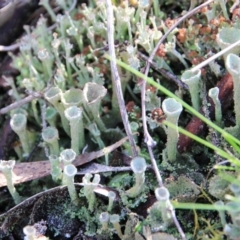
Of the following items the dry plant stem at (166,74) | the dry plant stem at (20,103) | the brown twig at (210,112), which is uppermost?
the dry plant stem at (20,103)

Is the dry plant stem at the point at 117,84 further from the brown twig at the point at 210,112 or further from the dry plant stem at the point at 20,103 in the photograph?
the dry plant stem at the point at 20,103

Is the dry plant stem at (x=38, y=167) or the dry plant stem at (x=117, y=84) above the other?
the dry plant stem at (x=117, y=84)

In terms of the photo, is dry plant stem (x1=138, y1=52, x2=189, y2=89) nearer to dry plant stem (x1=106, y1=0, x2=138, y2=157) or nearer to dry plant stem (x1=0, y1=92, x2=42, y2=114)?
dry plant stem (x1=106, y1=0, x2=138, y2=157)

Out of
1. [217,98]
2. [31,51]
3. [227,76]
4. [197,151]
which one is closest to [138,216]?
[197,151]

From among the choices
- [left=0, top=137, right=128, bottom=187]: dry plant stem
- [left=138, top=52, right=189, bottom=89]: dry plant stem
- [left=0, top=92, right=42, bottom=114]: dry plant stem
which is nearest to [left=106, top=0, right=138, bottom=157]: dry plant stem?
[left=0, top=137, right=128, bottom=187]: dry plant stem

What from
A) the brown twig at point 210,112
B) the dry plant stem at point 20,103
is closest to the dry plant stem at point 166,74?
the brown twig at point 210,112

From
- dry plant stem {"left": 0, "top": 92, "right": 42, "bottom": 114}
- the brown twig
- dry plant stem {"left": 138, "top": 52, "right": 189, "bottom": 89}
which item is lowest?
the brown twig

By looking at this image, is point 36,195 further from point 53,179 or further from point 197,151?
point 197,151

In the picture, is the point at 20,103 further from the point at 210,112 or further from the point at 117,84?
the point at 210,112

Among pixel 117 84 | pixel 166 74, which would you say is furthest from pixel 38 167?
pixel 166 74

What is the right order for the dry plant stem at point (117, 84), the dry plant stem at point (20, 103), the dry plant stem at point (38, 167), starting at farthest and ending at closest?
1. the dry plant stem at point (20, 103)
2. the dry plant stem at point (38, 167)
3. the dry plant stem at point (117, 84)
